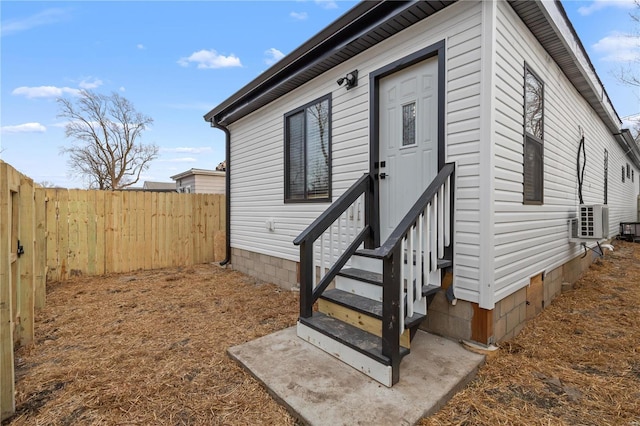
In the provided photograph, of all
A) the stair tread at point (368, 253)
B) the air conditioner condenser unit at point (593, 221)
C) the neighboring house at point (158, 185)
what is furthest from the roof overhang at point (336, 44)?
the neighboring house at point (158, 185)

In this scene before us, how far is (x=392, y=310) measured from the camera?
2.06 metres

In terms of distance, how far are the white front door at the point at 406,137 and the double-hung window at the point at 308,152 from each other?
93 centimetres

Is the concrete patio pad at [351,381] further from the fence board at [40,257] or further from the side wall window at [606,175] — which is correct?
the side wall window at [606,175]

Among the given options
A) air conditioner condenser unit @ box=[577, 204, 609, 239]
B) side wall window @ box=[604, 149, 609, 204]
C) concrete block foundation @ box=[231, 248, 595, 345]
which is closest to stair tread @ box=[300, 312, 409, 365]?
concrete block foundation @ box=[231, 248, 595, 345]

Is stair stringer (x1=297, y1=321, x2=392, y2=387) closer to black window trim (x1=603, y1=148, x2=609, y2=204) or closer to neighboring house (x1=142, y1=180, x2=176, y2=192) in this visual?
black window trim (x1=603, y1=148, x2=609, y2=204)

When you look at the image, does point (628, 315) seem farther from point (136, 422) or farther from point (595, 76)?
point (136, 422)

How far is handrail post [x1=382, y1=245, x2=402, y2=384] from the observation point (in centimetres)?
205

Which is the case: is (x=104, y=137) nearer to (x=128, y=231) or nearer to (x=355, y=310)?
(x=128, y=231)

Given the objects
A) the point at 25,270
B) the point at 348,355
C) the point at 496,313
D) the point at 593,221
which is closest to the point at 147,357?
the point at 25,270

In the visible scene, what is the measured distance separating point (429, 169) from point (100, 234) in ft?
20.5

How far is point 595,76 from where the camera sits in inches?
191

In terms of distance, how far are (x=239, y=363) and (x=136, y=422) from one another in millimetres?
782

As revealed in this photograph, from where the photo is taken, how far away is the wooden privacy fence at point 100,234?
291cm

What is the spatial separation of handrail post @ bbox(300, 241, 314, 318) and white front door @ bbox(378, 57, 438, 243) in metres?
1.09
